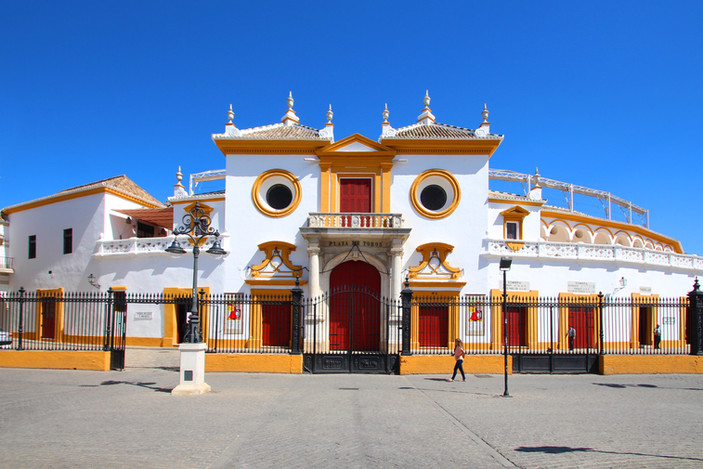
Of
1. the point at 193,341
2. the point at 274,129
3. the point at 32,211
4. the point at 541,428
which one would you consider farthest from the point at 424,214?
the point at 32,211

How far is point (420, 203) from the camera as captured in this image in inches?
858

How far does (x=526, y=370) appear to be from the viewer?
610 inches

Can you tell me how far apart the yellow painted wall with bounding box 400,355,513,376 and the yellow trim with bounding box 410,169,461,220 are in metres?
7.64

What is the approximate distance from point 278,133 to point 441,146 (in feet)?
23.2

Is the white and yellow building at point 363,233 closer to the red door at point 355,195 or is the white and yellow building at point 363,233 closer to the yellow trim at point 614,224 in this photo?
the red door at point 355,195

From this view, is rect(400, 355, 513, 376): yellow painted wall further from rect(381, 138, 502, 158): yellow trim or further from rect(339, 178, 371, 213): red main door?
rect(381, 138, 502, 158): yellow trim

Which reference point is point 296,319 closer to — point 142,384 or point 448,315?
point 142,384

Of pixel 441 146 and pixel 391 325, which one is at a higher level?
pixel 441 146

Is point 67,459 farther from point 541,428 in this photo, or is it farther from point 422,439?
point 541,428

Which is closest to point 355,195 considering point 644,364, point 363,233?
point 363,233

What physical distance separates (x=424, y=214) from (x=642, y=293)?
35.1ft

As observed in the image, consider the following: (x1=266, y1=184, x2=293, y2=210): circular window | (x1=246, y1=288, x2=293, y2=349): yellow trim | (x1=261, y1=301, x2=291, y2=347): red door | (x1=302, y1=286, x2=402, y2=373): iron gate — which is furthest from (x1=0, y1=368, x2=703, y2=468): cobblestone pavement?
(x1=266, y1=184, x2=293, y2=210): circular window

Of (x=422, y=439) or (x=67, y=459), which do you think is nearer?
(x=67, y=459)

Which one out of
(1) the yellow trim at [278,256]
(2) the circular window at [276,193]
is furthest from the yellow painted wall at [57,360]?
(2) the circular window at [276,193]
